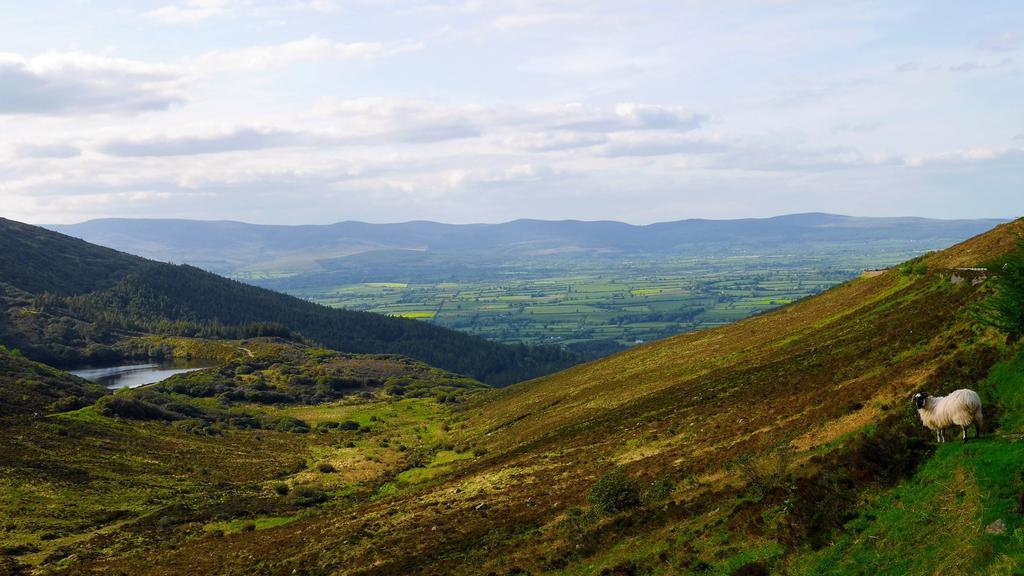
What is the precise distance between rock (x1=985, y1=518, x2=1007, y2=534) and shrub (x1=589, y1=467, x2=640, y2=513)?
14220 millimetres

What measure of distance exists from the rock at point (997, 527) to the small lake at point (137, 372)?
6126 inches

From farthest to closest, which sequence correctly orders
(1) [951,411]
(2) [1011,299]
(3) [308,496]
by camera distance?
(3) [308,496] → (2) [1011,299] → (1) [951,411]

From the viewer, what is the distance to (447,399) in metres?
125

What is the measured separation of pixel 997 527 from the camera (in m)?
16.5

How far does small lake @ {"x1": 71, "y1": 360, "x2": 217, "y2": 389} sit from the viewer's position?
155875mm

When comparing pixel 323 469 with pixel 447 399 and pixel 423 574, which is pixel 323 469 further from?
pixel 447 399

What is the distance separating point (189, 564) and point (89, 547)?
27.0 feet

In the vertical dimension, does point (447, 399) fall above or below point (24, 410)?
below

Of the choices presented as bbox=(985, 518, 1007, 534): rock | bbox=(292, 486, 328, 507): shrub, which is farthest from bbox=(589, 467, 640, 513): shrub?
bbox=(292, 486, 328, 507): shrub

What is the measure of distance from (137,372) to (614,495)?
166650mm

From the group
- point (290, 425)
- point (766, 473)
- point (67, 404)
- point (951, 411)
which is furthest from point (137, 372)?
point (951, 411)

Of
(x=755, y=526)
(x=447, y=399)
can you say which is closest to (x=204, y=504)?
(x=755, y=526)

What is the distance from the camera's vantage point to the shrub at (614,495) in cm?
2933

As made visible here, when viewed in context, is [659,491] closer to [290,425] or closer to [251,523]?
[251,523]
